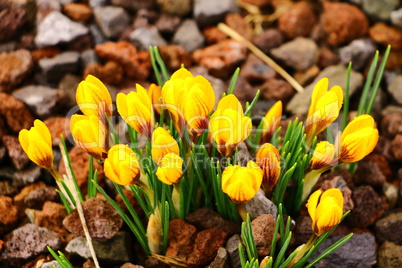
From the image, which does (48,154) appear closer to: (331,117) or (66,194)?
(66,194)

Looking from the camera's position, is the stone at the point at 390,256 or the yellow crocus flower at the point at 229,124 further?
the stone at the point at 390,256

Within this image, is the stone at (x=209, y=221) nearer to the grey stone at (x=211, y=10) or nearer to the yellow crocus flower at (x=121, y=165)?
the yellow crocus flower at (x=121, y=165)

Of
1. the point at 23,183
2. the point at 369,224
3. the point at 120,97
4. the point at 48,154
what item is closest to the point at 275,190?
the point at 369,224

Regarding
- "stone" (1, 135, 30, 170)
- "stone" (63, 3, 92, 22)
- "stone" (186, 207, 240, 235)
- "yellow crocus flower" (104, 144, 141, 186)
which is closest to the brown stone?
"stone" (63, 3, 92, 22)

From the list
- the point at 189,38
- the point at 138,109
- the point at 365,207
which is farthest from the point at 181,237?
the point at 189,38

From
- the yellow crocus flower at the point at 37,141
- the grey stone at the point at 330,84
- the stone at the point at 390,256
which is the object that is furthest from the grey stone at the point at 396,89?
the yellow crocus flower at the point at 37,141

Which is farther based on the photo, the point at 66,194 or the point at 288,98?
the point at 288,98
